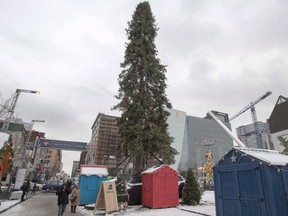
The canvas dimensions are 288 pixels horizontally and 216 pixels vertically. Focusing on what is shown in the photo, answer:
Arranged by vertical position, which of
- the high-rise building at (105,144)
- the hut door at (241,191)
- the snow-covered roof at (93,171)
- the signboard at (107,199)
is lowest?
the signboard at (107,199)

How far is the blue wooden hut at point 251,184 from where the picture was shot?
769 centimetres

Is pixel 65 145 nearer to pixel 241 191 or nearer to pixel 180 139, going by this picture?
pixel 241 191

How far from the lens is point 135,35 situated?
24.4 m

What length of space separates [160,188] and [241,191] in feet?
24.8

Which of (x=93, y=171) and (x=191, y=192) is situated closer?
(x=191, y=192)

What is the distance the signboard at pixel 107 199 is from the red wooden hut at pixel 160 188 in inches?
100

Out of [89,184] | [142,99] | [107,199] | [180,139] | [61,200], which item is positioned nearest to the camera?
[61,200]

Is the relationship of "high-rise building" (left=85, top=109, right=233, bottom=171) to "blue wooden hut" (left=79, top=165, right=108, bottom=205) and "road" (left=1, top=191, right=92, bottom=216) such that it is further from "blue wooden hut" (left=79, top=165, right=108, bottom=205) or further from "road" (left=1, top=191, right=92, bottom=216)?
"road" (left=1, top=191, right=92, bottom=216)

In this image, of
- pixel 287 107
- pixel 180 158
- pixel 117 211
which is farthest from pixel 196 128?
pixel 117 211

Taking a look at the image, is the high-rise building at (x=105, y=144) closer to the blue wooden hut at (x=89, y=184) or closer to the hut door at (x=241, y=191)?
the blue wooden hut at (x=89, y=184)

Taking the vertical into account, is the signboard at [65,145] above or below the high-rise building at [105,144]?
below

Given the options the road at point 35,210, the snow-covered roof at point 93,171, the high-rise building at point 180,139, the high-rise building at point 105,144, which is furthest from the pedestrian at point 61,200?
the high-rise building at point 105,144

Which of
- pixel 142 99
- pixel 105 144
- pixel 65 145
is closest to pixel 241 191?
pixel 142 99

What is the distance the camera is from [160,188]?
15.4 m
